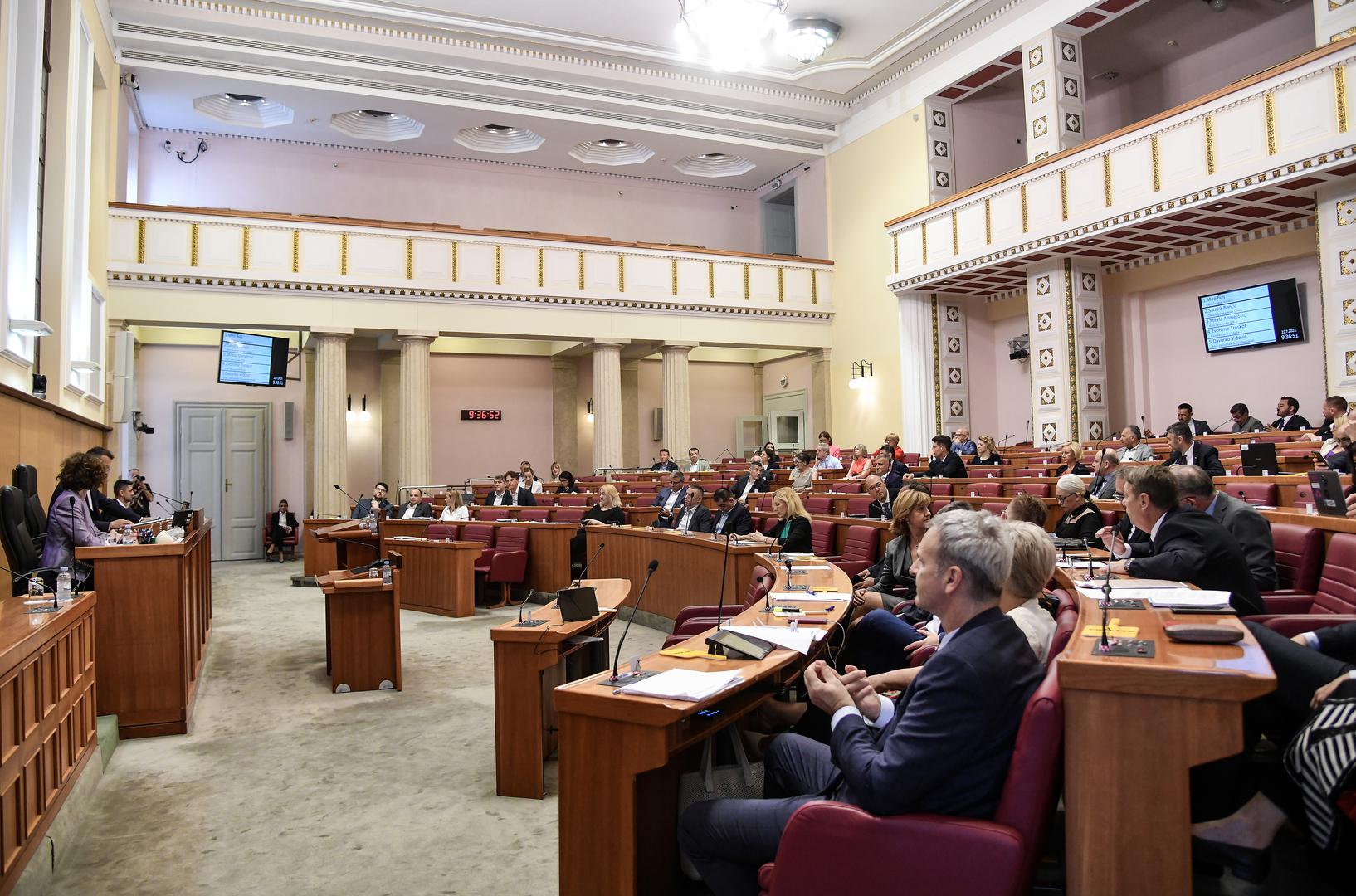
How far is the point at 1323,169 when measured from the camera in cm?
798

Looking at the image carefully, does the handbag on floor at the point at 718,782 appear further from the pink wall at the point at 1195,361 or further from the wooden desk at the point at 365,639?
the pink wall at the point at 1195,361

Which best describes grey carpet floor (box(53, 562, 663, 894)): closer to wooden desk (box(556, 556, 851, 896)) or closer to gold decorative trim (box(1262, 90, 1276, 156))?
wooden desk (box(556, 556, 851, 896))

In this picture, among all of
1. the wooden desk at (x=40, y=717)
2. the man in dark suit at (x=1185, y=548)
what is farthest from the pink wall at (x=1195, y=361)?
the wooden desk at (x=40, y=717)

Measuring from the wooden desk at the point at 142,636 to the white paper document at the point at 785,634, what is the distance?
118 inches

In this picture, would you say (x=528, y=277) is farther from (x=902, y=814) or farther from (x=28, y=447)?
(x=902, y=814)

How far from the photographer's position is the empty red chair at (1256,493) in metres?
5.22

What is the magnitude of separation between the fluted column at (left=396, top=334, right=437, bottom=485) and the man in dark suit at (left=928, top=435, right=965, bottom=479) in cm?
701

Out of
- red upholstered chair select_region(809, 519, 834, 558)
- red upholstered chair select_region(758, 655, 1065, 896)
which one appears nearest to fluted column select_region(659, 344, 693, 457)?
red upholstered chair select_region(809, 519, 834, 558)

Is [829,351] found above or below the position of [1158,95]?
below

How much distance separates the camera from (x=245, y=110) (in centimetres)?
1369

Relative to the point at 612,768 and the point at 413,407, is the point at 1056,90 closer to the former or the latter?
the point at 413,407

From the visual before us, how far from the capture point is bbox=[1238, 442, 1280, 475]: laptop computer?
18.9 ft

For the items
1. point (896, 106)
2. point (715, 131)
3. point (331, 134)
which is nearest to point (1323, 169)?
point (896, 106)

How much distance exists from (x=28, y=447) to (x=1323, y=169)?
10655 millimetres
